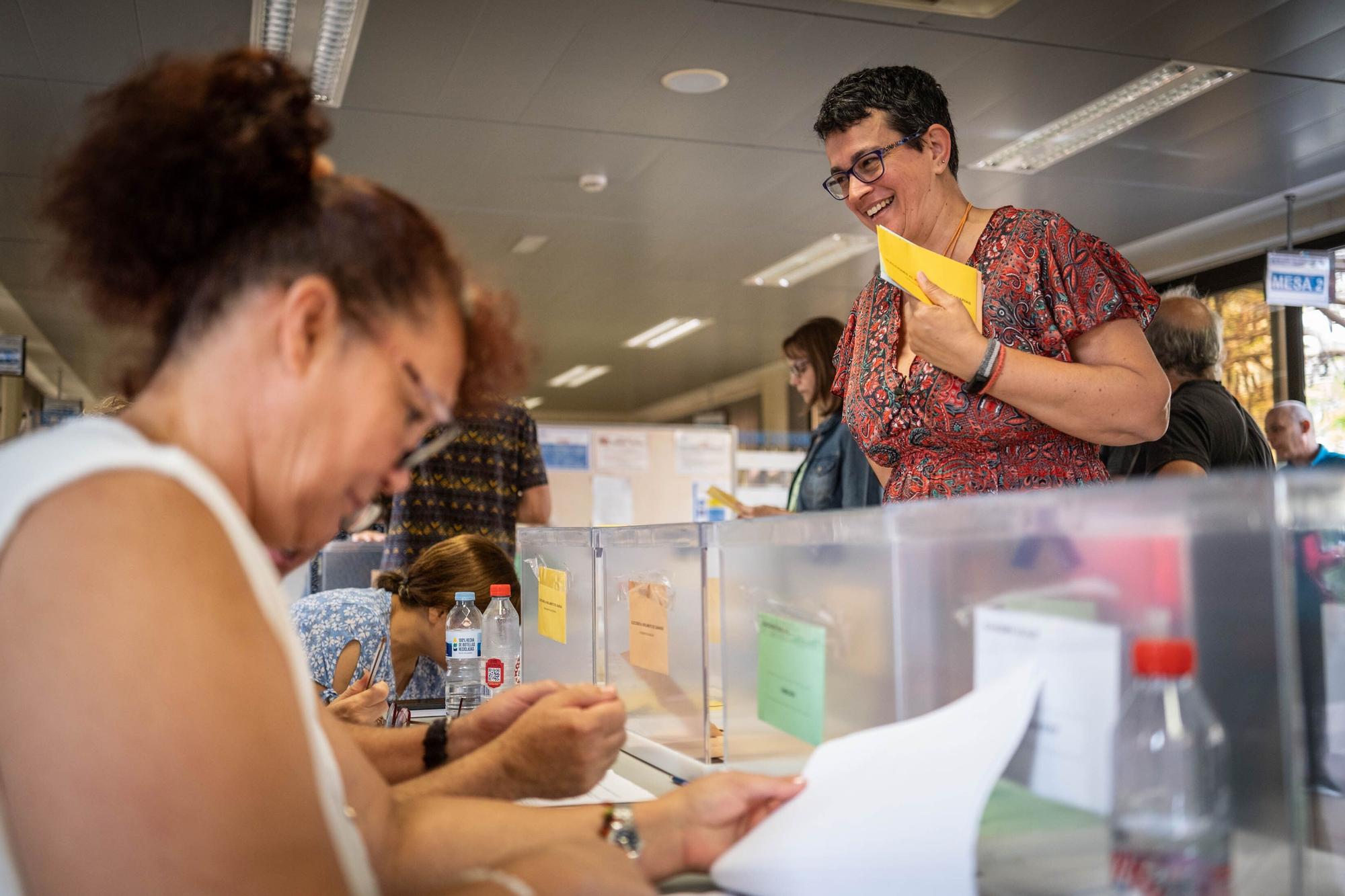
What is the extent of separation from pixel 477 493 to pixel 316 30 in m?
1.69

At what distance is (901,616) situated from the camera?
0.79m

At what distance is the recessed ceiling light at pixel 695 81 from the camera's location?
4.02 metres

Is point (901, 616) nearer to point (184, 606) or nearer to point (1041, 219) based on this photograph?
point (184, 606)

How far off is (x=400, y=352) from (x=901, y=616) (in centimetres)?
40

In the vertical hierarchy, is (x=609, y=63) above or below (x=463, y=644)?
above

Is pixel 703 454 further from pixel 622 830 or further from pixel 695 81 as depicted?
pixel 622 830

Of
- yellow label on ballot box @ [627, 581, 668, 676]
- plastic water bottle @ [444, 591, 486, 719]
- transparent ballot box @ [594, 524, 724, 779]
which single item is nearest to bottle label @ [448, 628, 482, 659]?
plastic water bottle @ [444, 591, 486, 719]

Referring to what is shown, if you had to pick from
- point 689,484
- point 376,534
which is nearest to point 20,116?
point 376,534

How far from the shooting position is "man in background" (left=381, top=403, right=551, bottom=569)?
3.03 m

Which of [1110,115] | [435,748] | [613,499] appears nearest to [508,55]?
[613,499]

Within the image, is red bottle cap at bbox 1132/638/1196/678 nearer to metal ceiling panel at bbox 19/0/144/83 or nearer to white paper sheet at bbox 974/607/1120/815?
white paper sheet at bbox 974/607/1120/815

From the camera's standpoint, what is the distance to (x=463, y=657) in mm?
1903

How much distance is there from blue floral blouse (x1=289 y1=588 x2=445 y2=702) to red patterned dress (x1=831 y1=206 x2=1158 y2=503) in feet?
3.70

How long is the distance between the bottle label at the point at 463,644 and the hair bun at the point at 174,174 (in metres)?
1.24
